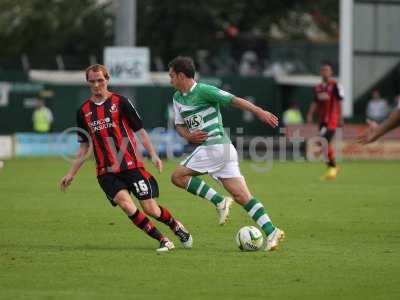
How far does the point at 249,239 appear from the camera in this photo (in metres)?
12.3

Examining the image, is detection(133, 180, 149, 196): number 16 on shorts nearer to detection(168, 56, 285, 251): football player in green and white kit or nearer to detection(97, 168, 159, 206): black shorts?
detection(97, 168, 159, 206): black shorts

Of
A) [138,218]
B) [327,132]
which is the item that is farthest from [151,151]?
[327,132]

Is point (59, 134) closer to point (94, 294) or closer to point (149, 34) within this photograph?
point (149, 34)

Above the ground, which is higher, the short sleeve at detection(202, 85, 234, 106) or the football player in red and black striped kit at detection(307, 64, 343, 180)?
the short sleeve at detection(202, 85, 234, 106)

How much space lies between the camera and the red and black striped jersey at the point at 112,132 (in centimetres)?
1210

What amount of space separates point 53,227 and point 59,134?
76.2 feet

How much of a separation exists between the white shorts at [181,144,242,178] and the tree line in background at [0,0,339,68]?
1554 inches

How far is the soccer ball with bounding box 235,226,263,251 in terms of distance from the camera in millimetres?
12273

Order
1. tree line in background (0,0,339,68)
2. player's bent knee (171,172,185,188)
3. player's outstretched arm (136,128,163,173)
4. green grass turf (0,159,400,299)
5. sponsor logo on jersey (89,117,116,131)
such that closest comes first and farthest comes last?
green grass turf (0,159,400,299) → player's outstretched arm (136,128,163,173) → sponsor logo on jersey (89,117,116,131) → player's bent knee (171,172,185,188) → tree line in background (0,0,339,68)

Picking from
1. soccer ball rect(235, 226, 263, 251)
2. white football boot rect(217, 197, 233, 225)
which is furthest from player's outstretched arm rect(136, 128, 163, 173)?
white football boot rect(217, 197, 233, 225)

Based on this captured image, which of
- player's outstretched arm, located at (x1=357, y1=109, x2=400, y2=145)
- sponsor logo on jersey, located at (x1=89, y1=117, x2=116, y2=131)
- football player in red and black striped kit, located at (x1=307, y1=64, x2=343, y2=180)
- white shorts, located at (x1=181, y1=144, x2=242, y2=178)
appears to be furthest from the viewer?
football player in red and black striped kit, located at (x1=307, y1=64, x2=343, y2=180)

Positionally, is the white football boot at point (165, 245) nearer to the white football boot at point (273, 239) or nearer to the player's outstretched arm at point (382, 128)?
the white football boot at point (273, 239)

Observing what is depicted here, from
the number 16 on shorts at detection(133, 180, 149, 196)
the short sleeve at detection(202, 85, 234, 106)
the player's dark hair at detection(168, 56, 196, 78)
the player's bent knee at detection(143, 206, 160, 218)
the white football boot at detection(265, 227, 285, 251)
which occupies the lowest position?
the white football boot at detection(265, 227, 285, 251)

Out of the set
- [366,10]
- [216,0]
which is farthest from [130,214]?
[216,0]
